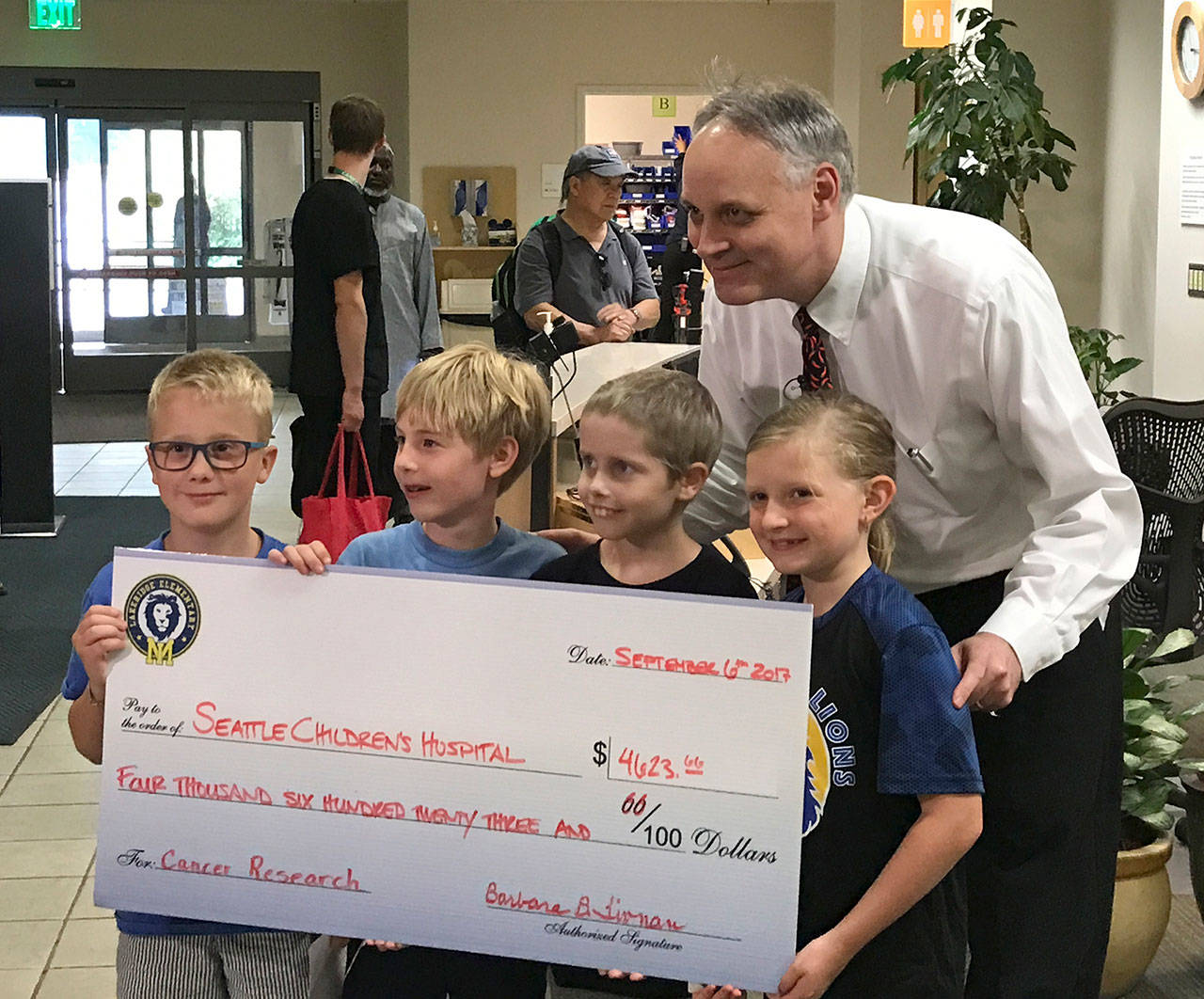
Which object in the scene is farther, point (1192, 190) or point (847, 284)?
point (1192, 190)

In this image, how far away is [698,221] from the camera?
169 cm

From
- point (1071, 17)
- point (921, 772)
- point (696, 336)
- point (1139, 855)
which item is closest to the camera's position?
point (921, 772)

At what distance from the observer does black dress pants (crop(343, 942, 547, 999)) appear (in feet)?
5.67

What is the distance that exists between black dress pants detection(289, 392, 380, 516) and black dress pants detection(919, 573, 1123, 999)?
3256 millimetres

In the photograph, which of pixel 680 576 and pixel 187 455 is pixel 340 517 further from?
pixel 680 576

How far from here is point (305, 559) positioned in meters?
1.60

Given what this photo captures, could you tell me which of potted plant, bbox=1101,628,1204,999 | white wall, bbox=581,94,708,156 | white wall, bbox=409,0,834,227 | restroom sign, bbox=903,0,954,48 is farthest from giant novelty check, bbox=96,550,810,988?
white wall, bbox=581,94,708,156

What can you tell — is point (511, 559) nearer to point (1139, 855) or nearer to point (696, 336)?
point (1139, 855)

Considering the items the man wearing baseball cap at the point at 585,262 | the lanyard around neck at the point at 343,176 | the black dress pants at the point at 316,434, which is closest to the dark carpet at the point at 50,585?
the black dress pants at the point at 316,434

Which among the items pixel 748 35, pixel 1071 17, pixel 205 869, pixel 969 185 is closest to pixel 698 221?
pixel 205 869

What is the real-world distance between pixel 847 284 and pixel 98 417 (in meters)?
11.4

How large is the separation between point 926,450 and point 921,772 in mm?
466

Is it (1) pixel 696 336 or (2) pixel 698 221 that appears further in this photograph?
(1) pixel 696 336

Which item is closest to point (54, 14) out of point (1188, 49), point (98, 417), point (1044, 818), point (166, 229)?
point (166, 229)
